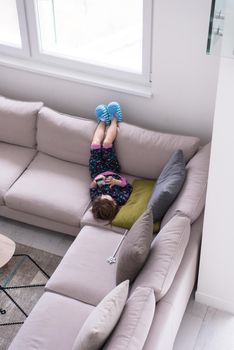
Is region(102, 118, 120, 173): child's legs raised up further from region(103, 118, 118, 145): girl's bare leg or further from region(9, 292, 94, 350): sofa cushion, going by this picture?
region(9, 292, 94, 350): sofa cushion

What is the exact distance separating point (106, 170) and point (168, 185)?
0.66m

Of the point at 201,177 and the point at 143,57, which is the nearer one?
the point at 201,177

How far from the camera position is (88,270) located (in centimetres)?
329

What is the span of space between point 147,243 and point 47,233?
1.29m

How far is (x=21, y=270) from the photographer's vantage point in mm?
3811

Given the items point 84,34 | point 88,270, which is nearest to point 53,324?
point 88,270

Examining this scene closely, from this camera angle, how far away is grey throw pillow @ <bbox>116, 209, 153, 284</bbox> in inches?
116

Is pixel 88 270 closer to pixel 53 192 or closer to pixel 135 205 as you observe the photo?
pixel 135 205

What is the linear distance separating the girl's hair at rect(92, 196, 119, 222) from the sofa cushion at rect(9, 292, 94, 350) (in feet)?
2.23

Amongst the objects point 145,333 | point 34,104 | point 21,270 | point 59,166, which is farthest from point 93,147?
point 145,333

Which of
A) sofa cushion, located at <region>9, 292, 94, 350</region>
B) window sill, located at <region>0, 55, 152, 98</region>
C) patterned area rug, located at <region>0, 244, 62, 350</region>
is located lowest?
patterned area rug, located at <region>0, 244, 62, 350</region>

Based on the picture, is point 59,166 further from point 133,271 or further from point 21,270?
point 133,271

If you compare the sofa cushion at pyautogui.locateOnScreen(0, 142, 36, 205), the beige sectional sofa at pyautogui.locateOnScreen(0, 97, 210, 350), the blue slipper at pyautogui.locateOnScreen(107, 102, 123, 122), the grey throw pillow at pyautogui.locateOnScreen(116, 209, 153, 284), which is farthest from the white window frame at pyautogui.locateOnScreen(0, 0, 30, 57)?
the grey throw pillow at pyautogui.locateOnScreen(116, 209, 153, 284)

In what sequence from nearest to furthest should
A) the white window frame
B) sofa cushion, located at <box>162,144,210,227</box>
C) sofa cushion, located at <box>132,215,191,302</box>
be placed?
sofa cushion, located at <box>132,215,191,302</box>
sofa cushion, located at <box>162,144,210,227</box>
the white window frame
